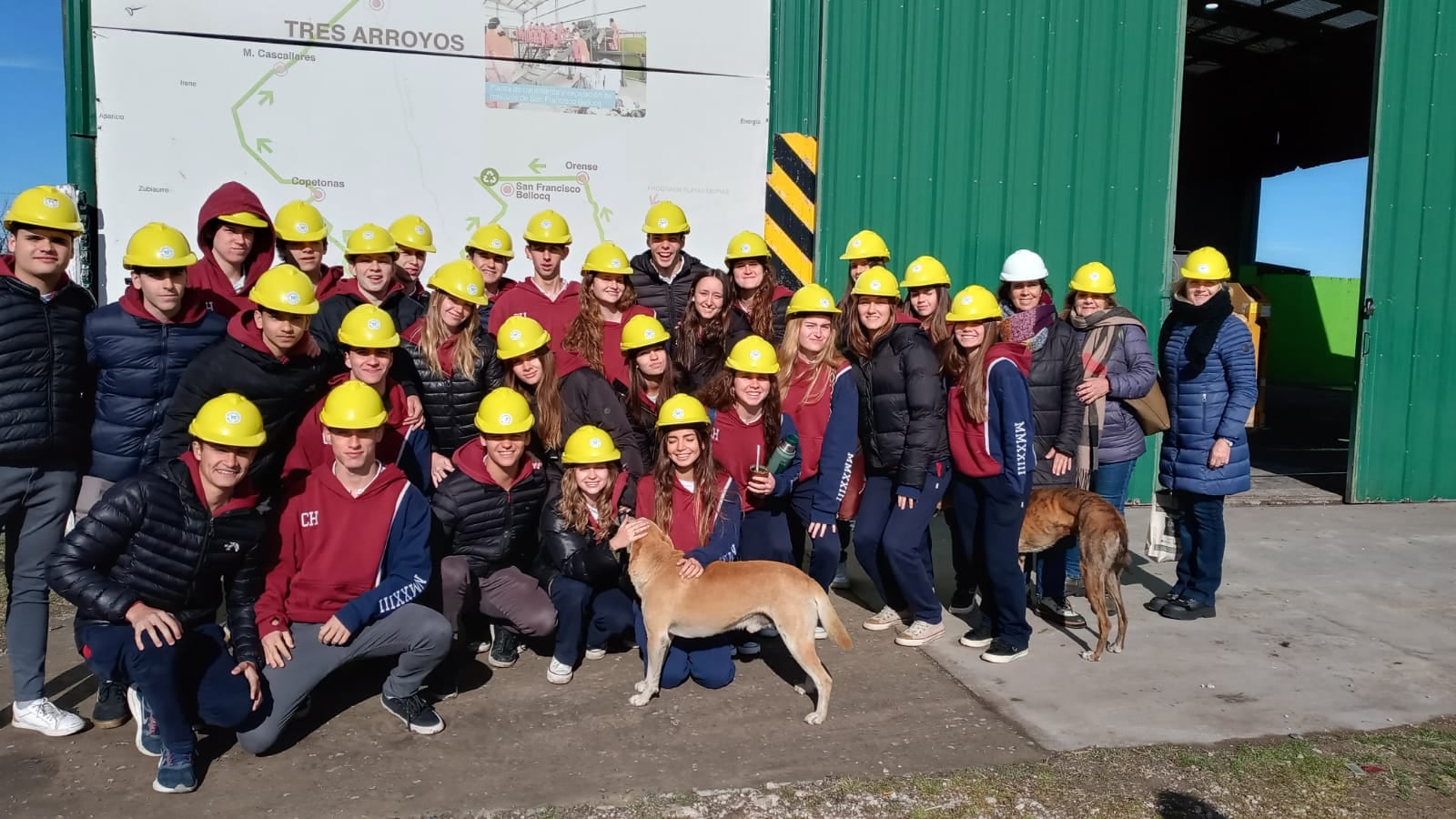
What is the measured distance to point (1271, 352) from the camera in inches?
914

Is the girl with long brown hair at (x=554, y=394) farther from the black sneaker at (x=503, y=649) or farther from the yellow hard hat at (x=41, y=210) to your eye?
the yellow hard hat at (x=41, y=210)

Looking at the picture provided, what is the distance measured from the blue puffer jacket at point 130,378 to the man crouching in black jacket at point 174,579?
509 mm

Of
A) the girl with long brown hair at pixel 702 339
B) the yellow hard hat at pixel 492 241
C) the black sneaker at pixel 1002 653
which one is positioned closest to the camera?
the black sneaker at pixel 1002 653

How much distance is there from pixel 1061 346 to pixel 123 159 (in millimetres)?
5361

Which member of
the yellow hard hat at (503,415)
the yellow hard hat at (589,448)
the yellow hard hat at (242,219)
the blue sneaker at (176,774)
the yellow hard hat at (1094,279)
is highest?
the yellow hard hat at (242,219)

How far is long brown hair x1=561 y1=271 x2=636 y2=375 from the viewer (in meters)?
5.22

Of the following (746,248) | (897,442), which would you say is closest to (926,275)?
(897,442)

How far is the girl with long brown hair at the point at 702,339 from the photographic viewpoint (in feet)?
17.8

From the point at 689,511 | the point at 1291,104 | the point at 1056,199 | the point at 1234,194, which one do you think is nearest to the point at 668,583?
the point at 689,511

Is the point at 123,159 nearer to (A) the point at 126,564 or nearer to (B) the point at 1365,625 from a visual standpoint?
(A) the point at 126,564

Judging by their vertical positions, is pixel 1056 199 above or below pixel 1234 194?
below

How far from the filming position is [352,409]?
152 inches

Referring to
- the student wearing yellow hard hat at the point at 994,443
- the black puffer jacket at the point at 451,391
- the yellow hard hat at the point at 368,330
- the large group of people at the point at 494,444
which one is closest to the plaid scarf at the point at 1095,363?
the large group of people at the point at 494,444

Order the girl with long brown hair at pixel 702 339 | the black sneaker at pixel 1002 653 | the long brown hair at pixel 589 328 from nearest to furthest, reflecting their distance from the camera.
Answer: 1. the black sneaker at pixel 1002 653
2. the long brown hair at pixel 589 328
3. the girl with long brown hair at pixel 702 339
